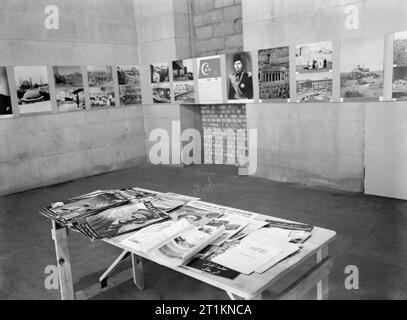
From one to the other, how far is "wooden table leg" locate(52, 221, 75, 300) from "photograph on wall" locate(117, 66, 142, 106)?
4.97 metres

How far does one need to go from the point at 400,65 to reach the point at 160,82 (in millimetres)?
4082

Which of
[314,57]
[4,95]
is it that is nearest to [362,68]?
[314,57]

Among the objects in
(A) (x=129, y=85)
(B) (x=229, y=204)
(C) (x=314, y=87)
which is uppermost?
(A) (x=129, y=85)

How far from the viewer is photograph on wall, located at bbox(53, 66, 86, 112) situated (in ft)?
20.8

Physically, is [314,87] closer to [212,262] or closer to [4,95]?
[212,262]

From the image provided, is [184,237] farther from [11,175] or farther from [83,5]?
[83,5]

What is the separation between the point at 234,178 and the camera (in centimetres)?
607

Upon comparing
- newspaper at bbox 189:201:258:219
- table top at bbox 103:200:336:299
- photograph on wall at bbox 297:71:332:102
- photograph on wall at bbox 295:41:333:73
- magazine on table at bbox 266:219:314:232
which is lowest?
table top at bbox 103:200:336:299

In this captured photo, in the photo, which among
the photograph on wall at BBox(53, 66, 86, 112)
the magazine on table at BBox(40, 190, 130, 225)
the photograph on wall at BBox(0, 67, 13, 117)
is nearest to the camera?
the magazine on table at BBox(40, 190, 130, 225)

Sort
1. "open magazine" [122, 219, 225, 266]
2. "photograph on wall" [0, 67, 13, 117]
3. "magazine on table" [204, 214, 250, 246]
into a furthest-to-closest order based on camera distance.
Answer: "photograph on wall" [0, 67, 13, 117] < "magazine on table" [204, 214, 250, 246] < "open magazine" [122, 219, 225, 266]

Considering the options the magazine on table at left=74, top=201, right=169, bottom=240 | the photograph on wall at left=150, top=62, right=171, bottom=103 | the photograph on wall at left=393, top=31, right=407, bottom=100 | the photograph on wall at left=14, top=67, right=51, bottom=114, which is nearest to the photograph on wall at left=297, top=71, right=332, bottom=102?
the photograph on wall at left=393, top=31, right=407, bottom=100

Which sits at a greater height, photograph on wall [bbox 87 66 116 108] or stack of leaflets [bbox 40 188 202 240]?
photograph on wall [bbox 87 66 116 108]

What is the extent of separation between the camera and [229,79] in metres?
6.07

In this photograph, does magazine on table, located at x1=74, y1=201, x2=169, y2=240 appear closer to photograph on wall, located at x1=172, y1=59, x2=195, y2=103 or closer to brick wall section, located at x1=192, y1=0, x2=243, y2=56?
photograph on wall, located at x1=172, y1=59, x2=195, y2=103
